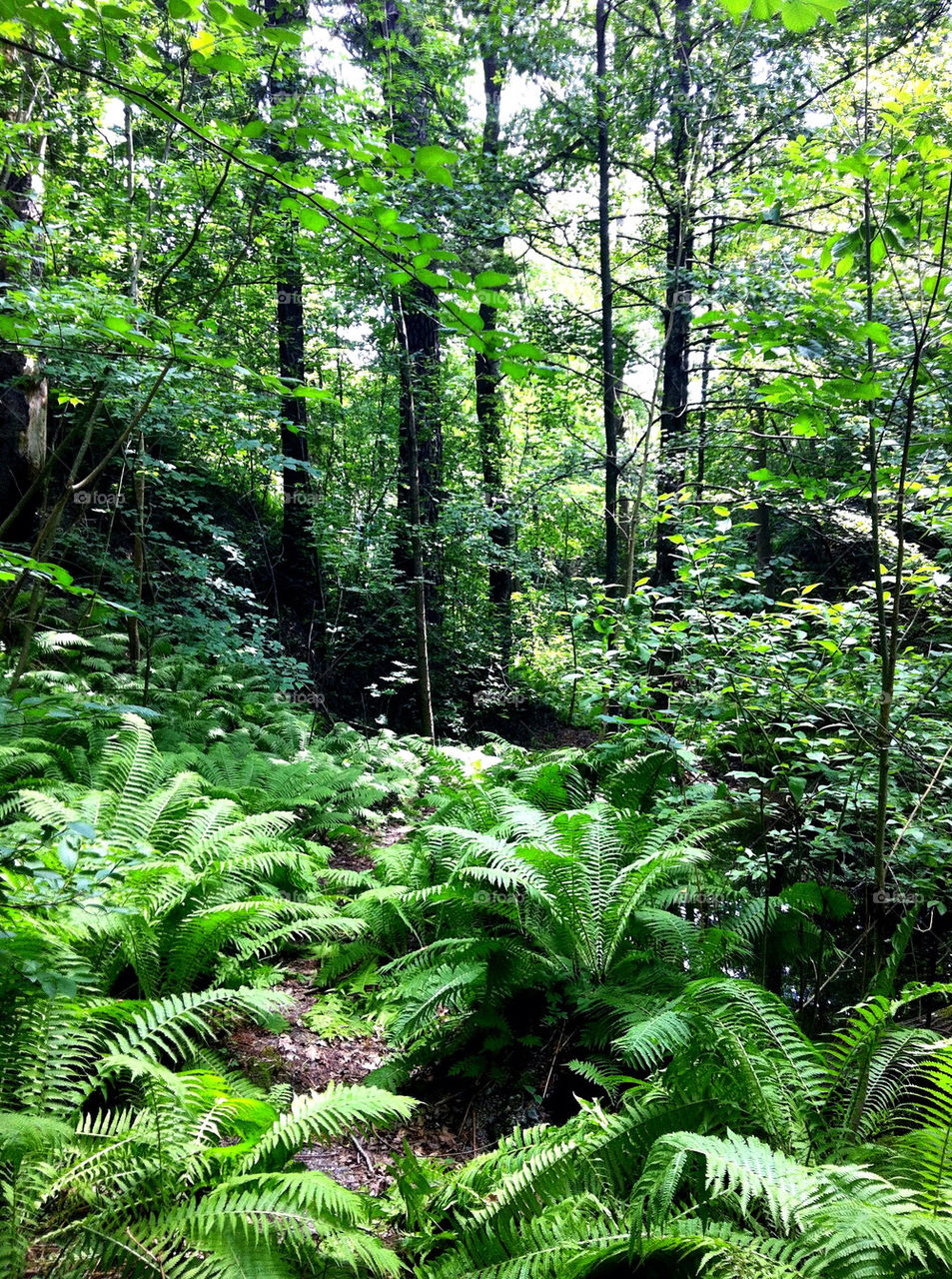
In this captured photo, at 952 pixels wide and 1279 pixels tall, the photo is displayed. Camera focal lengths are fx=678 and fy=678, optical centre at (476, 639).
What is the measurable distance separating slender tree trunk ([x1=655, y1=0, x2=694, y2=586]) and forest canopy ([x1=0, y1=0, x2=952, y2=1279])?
7 cm

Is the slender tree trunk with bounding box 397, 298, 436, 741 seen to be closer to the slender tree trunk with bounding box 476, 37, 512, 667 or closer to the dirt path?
the slender tree trunk with bounding box 476, 37, 512, 667

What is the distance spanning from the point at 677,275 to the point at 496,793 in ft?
17.4

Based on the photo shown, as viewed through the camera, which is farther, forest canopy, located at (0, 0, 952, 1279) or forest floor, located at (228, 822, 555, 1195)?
forest floor, located at (228, 822, 555, 1195)

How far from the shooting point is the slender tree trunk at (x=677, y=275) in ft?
21.1

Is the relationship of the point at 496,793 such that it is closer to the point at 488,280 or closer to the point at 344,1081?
the point at 344,1081

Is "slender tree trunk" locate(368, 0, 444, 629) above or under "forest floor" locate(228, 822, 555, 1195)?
above

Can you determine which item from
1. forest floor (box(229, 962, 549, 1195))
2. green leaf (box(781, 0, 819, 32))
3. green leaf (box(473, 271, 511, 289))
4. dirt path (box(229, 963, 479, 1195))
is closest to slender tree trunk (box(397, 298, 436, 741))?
dirt path (box(229, 963, 479, 1195))

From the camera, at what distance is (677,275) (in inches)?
255

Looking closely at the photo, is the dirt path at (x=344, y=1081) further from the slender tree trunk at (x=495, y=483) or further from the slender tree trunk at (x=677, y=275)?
the slender tree trunk at (x=495, y=483)

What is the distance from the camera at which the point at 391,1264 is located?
164 centimetres

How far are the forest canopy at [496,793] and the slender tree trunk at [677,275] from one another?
72 millimetres

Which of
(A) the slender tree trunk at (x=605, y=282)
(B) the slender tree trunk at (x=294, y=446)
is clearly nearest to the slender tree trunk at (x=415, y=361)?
(B) the slender tree trunk at (x=294, y=446)

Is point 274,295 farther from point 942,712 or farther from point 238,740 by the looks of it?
point 942,712

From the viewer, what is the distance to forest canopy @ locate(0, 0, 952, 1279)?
169 cm
